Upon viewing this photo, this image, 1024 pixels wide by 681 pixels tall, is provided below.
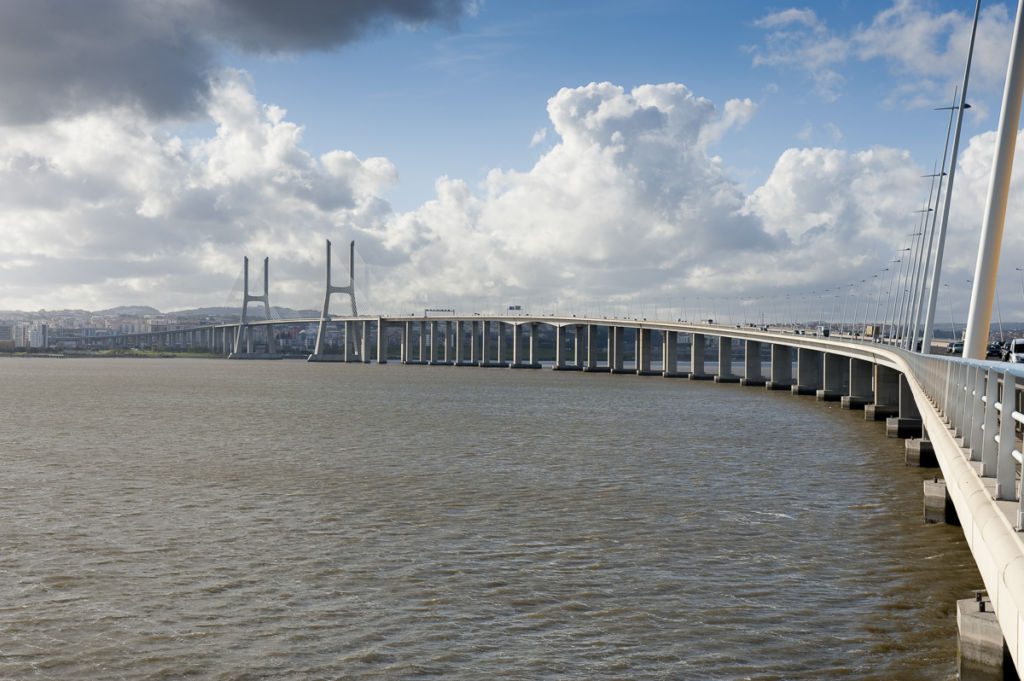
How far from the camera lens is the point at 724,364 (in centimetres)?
10406

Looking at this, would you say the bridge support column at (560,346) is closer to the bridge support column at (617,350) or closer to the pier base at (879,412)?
the bridge support column at (617,350)

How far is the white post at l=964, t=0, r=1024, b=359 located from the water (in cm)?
466

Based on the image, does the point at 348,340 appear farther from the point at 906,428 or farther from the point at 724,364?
the point at 906,428

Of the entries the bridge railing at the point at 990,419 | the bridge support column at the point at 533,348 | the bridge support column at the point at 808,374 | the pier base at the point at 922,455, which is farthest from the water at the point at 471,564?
the bridge support column at the point at 533,348

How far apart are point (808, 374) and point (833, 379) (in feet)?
32.2

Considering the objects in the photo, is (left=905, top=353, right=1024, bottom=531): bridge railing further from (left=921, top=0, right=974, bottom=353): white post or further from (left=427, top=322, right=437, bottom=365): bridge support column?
(left=427, top=322, right=437, bottom=365): bridge support column

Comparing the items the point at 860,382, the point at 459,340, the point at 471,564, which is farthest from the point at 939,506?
the point at 459,340

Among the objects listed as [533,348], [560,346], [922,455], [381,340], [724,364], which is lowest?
[381,340]

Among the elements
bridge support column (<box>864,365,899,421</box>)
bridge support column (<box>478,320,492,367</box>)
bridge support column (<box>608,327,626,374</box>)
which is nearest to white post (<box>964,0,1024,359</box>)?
bridge support column (<box>864,365,899,421</box>)

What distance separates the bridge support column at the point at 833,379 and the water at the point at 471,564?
36.9m

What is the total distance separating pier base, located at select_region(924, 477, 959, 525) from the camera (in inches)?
734

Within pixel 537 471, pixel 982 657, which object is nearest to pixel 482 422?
pixel 537 471

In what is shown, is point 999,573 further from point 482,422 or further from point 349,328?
point 349,328

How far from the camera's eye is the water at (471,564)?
36.0 feet
